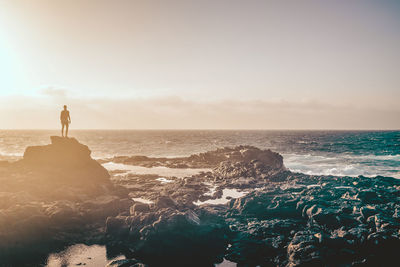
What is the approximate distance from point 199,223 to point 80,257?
7.53 metres

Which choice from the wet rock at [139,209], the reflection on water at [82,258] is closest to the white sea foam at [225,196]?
the wet rock at [139,209]

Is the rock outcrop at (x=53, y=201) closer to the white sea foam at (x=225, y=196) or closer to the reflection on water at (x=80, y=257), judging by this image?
the reflection on water at (x=80, y=257)

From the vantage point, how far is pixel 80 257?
563 inches

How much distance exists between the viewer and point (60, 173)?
26.0 m

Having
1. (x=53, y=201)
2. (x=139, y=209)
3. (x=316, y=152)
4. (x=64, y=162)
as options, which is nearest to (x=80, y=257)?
(x=139, y=209)

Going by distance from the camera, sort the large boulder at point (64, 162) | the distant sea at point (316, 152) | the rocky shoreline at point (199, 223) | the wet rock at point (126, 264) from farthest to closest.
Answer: the distant sea at point (316, 152) < the large boulder at point (64, 162) < the rocky shoreline at point (199, 223) < the wet rock at point (126, 264)

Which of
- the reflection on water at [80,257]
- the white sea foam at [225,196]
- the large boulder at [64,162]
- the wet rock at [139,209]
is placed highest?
the large boulder at [64,162]

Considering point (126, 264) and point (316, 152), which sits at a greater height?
point (316, 152)

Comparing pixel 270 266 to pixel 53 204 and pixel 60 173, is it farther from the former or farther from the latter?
pixel 60 173

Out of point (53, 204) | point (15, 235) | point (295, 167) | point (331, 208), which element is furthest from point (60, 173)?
point (295, 167)

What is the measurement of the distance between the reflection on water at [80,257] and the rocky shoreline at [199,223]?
80cm

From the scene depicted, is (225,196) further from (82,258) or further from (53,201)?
(53,201)

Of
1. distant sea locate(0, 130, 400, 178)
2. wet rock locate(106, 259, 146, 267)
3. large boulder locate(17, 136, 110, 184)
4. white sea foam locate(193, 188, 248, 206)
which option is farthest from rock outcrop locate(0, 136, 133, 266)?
distant sea locate(0, 130, 400, 178)

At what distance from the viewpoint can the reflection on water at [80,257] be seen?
1366cm
